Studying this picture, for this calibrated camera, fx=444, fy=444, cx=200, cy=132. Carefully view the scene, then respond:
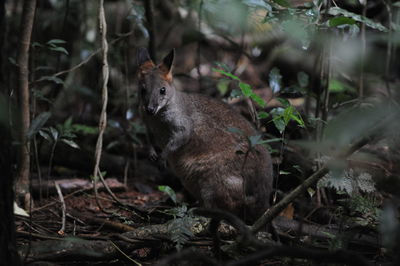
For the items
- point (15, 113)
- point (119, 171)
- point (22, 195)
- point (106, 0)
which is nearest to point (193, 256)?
point (15, 113)

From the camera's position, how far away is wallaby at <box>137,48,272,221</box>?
4992 mm

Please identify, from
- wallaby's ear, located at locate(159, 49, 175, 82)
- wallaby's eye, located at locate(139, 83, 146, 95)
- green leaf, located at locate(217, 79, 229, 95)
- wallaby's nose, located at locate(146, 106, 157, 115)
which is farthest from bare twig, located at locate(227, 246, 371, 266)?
green leaf, located at locate(217, 79, 229, 95)

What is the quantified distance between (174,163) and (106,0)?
587cm

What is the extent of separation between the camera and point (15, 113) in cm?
248

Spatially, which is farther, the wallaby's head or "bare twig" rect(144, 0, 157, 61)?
"bare twig" rect(144, 0, 157, 61)

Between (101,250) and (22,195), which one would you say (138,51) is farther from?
(101,250)

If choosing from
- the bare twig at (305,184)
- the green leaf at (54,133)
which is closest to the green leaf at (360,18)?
the bare twig at (305,184)

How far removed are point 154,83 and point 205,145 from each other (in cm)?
101

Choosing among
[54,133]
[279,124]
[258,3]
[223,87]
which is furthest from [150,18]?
[279,124]

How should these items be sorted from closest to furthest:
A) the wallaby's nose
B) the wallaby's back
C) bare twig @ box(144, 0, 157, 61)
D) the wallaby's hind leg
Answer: the wallaby's back
the wallaby's hind leg
the wallaby's nose
bare twig @ box(144, 0, 157, 61)

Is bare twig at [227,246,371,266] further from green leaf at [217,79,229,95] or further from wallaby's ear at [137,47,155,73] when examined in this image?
green leaf at [217,79,229,95]

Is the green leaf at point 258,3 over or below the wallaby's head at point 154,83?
over

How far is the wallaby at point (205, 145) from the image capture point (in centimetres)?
499

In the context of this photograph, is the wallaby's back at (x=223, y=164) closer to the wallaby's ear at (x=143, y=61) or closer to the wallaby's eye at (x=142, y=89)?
the wallaby's eye at (x=142, y=89)
